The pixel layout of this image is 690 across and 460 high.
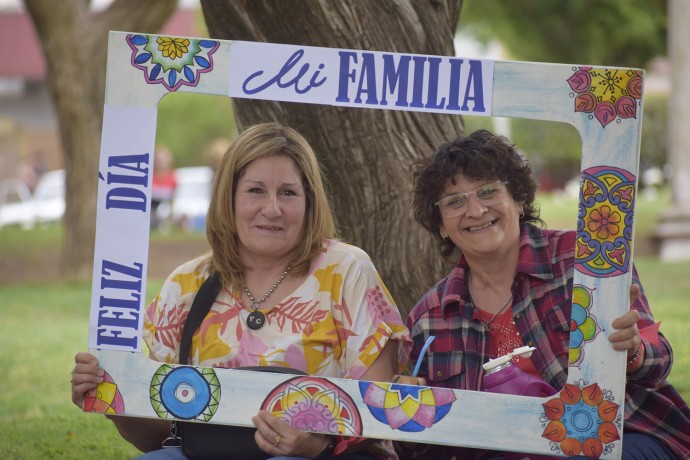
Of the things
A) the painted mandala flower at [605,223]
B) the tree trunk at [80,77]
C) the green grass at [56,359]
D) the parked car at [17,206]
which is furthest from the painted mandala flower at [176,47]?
the parked car at [17,206]

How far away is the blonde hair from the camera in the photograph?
135 inches

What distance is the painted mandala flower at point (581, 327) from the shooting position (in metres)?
3.08

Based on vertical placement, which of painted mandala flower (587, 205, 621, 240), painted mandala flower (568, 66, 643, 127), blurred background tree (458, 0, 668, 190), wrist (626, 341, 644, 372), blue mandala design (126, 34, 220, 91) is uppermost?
blurred background tree (458, 0, 668, 190)

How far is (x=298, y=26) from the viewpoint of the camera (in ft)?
14.4

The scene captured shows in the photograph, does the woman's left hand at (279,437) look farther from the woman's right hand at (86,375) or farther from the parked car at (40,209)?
the parked car at (40,209)

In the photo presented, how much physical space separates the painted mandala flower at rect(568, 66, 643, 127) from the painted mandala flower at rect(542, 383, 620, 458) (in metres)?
0.82

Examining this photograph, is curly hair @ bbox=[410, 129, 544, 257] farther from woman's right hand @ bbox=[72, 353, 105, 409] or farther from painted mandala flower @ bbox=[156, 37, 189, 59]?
woman's right hand @ bbox=[72, 353, 105, 409]

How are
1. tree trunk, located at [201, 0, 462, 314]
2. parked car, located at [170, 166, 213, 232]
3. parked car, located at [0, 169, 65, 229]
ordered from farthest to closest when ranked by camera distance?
parked car, located at [0, 169, 65, 229] → parked car, located at [170, 166, 213, 232] → tree trunk, located at [201, 0, 462, 314]

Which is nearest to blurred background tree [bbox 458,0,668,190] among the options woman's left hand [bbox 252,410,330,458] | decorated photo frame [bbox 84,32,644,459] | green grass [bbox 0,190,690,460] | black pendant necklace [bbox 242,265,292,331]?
green grass [bbox 0,190,690,460]

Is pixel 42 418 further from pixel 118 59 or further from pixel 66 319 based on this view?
pixel 66 319

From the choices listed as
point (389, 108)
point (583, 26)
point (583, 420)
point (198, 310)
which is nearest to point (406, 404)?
Answer: point (583, 420)

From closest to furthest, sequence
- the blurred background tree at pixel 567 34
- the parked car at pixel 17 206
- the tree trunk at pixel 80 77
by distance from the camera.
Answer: the tree trunk at pixel 80 77
the blurred background tree at pixel 567 34
the parked car at pixel 17 206

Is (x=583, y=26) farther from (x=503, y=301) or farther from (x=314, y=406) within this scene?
(x=314, y=406)

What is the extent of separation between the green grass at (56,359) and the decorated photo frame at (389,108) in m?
1.76
